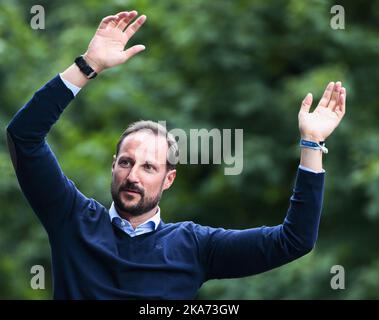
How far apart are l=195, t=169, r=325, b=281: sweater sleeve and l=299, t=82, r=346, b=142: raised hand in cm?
12

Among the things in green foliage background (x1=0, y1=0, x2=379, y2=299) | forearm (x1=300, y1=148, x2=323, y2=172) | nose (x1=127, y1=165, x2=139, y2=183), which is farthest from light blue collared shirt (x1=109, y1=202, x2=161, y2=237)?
green foliage background (x1=0, y1=0, x2=379, y2=299)

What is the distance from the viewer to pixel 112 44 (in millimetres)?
2707

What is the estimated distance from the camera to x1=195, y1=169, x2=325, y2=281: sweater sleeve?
2.66 m

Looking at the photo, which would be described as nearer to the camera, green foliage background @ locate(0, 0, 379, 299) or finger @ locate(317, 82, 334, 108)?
finger @ locate(317, 82, 334, 108)

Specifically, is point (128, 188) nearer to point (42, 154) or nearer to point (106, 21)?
point (42, 154)

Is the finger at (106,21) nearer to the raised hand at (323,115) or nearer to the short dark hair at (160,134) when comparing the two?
the short dark hair at (160,134)

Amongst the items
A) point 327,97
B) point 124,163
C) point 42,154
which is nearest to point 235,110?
point 327,97

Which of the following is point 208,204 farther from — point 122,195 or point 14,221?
point 122,195

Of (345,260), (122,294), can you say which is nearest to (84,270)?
(122,294)

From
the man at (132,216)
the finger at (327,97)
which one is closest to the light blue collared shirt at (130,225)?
the man at (132,216)

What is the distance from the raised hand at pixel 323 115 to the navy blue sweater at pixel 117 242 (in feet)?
0.39

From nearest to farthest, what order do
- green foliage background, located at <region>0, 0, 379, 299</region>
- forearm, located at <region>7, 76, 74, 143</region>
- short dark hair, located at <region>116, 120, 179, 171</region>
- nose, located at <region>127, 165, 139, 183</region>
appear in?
forearm, located at <region>7, 76, 74, 143</region> → nose, located at <region>127, 165, 139, 183</region> → short dark hair, located at <region>116, 120, 179, 171</region> → green foliage background, located at <region>0, 0, 379, 299</region>

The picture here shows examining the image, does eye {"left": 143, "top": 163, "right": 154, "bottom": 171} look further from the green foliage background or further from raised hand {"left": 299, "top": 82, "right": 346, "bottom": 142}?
the green foliage background
